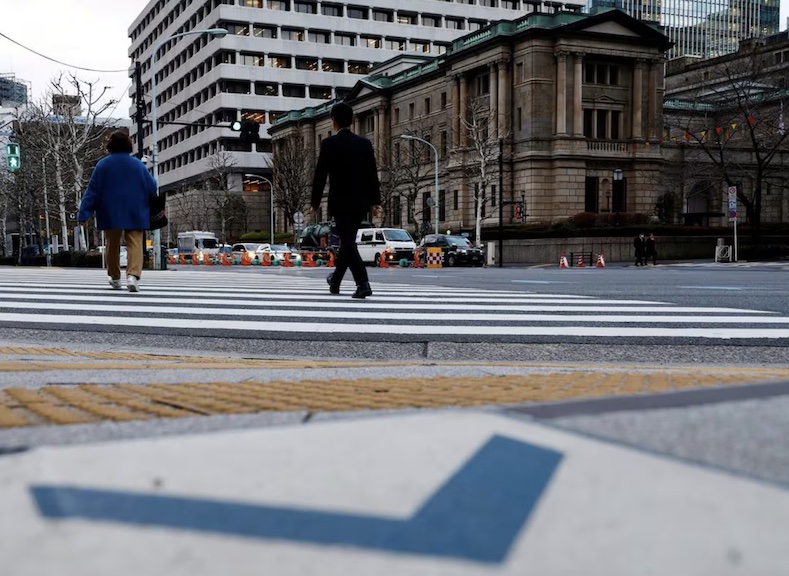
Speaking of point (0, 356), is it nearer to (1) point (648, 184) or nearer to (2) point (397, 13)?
(1) point (648, 184)

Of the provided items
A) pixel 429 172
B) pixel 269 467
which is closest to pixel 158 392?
pixel 269 467

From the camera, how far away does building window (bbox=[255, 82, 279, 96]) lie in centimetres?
9094

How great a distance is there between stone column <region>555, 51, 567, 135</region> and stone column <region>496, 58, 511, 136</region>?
3.65m

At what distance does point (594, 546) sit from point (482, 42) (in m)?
60.7

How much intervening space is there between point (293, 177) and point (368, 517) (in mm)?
76135

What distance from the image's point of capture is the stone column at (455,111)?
62.8 meters

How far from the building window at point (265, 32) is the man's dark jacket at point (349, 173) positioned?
86.7m

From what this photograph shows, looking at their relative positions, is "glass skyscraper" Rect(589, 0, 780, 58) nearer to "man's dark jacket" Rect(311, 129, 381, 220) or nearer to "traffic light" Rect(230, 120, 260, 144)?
"traffic light" Rect(230, 120, 260, 144)

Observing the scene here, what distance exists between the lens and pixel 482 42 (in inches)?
2324

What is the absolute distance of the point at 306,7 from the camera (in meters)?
92.3

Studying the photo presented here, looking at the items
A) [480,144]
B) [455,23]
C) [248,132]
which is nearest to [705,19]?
[455,23]

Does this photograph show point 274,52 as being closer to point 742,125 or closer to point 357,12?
point 357,12

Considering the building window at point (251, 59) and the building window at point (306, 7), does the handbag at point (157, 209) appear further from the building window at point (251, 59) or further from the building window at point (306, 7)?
the building window at point (306, 7)

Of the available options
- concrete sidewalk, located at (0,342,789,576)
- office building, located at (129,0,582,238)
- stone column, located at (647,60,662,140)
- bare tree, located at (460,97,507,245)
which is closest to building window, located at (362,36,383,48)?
office building, located at (129,0,582,238)
